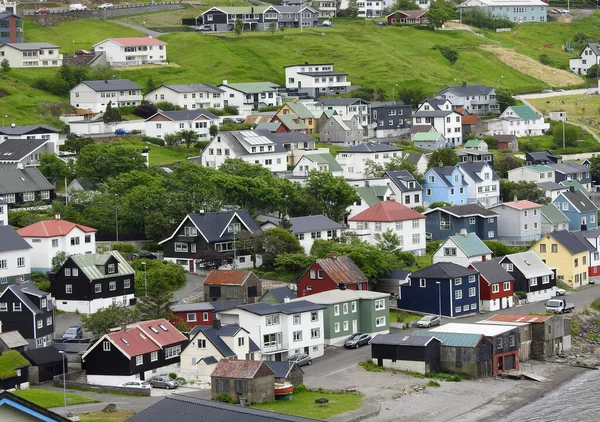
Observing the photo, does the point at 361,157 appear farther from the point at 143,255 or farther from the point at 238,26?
the point at 238,26

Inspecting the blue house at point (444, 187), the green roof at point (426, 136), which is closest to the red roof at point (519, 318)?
the blue house at point (444, 187)

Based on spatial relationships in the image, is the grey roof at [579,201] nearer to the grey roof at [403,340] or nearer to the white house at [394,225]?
the white house at [394,225]

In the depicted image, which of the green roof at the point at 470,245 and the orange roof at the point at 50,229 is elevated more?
the orange roof at the point at 50,229

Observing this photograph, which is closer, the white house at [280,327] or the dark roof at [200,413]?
the dark roof at [200,413]

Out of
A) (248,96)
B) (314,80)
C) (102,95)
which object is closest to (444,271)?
Result: (102,95)

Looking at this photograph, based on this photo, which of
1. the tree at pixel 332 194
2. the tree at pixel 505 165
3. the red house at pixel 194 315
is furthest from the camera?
the tree at pixel 505 165

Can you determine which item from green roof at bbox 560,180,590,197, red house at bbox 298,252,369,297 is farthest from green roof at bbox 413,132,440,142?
red house at bbox 298,252,369,297
